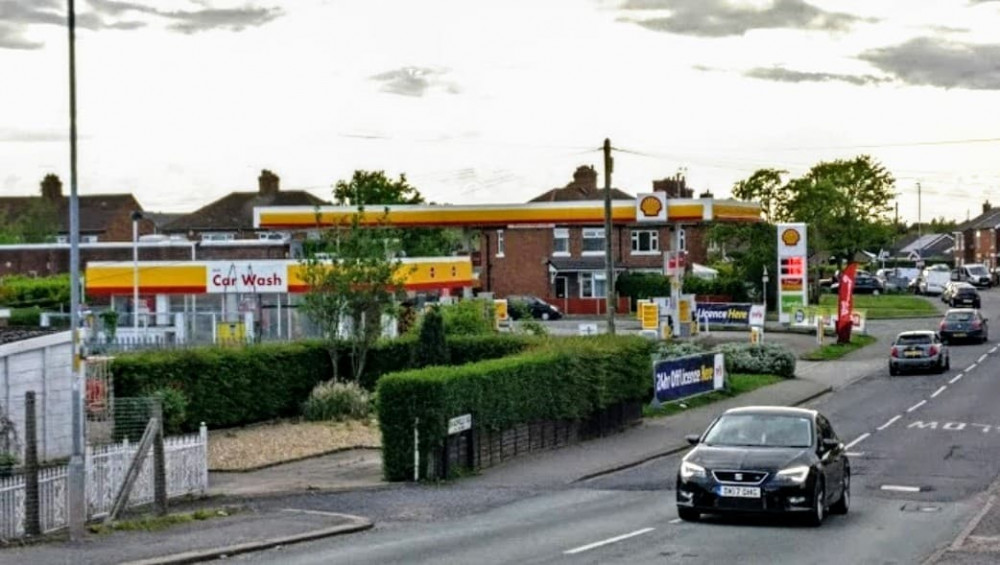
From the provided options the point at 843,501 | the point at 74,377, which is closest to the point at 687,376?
the point at 843,501

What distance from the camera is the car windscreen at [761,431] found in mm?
22875

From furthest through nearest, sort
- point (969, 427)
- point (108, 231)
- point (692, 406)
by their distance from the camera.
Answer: point (108, 231) < point (692, 406) < point (969, 427)

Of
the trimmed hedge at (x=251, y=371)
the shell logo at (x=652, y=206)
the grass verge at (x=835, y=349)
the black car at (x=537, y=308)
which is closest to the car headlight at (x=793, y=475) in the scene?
the trimmed hedge at (x=251, y=371)

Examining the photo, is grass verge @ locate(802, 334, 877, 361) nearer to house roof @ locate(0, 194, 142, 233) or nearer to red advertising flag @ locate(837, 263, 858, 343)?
red advertising flag @ locate(837, 263, 858, 343)

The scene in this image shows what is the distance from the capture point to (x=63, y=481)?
2266 centimetres

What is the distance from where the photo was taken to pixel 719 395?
1922 inches

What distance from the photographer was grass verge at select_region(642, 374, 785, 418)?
145 ft

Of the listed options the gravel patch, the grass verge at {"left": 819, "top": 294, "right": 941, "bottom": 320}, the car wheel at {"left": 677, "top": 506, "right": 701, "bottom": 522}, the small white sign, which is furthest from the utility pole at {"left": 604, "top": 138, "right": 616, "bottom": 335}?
the grass verge at {"left": 819, "top": 294, "right": 941, "bottom": 320}

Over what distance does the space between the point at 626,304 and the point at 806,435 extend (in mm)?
75944

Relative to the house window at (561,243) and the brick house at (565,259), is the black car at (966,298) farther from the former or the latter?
the house window at (561,243)

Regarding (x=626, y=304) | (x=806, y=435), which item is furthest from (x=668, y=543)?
(x=626, y=304)

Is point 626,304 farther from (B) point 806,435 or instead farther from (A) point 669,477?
(B) point 806,435

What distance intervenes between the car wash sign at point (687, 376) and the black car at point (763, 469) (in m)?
20.9

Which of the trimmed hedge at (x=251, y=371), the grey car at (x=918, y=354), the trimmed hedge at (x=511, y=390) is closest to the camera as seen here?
the trimmed hedge at (x=511, y=390)
